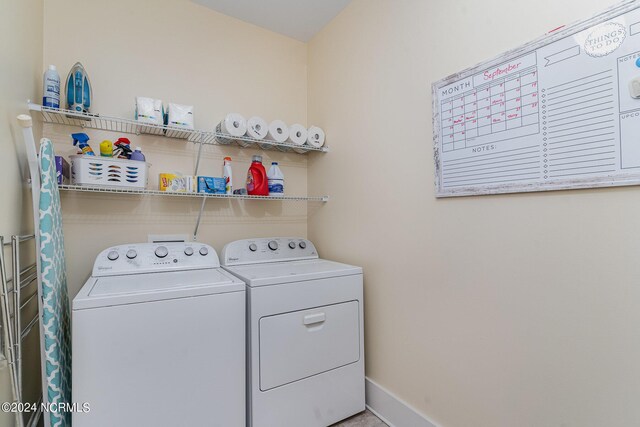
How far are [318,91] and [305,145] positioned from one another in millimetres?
528

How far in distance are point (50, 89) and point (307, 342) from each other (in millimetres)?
1824

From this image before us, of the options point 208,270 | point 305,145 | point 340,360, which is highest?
point 305,145

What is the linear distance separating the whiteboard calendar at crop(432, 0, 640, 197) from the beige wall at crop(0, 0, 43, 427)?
177cm

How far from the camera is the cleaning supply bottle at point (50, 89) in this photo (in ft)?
4.91

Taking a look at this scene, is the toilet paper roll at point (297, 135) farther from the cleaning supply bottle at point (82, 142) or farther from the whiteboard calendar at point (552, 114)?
the cleaning supply bottle at point (82, 142)

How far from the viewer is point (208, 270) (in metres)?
1.77

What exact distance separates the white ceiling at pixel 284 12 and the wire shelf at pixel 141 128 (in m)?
0.95

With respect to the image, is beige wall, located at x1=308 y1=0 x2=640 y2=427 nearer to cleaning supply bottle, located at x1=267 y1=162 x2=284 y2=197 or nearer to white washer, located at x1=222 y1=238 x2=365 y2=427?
white washer, located at x1=222 y1=238 x2=365 y2=427

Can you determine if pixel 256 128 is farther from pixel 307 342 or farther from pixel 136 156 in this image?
pixel 307 342

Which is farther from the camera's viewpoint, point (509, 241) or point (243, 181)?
point (243, 181)

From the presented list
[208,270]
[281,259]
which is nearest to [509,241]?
[281,259]

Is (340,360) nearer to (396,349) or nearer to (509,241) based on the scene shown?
(396,349)

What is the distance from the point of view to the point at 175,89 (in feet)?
6.59

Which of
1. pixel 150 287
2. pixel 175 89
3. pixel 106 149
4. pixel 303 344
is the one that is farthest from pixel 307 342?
→ pixel 175 89
